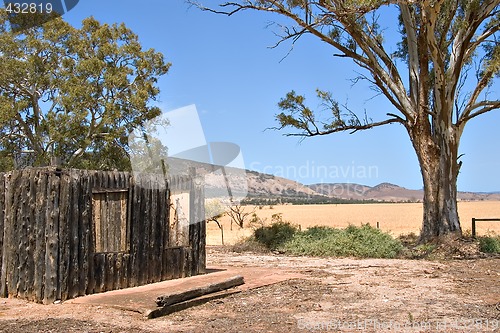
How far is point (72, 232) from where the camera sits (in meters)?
8.98

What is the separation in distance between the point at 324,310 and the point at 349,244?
10.6 metres

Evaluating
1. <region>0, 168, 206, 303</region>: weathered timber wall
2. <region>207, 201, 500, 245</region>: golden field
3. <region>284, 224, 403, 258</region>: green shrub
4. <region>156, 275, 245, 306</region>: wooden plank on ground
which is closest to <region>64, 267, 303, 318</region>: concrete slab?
<region>156, 275, 245, 306</region>: wooden plank on ground

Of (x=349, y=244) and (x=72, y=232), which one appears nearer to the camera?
(x=72, y=232)

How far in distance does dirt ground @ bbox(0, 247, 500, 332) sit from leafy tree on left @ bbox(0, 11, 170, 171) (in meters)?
16.8

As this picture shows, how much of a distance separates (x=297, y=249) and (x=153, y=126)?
42.4 ft

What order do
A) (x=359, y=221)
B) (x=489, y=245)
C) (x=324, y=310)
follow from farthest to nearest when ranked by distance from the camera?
(x=359, y=221) → (x=489, y=245) → (x=324, y=310)

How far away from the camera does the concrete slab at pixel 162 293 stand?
841 cm

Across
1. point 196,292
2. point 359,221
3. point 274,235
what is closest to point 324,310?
point 196,292

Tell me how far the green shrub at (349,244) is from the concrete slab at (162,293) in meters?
6.44

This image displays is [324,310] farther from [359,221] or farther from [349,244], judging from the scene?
[359,221]

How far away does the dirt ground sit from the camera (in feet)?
24.2

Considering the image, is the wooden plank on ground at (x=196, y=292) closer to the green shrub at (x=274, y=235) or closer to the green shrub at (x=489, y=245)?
the green shrub at (x=274, y=235)

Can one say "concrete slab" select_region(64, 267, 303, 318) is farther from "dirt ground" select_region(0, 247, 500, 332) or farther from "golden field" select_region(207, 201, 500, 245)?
"golden field" select_region(207, 201, 500, 245)

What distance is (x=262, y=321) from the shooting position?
7875mm
